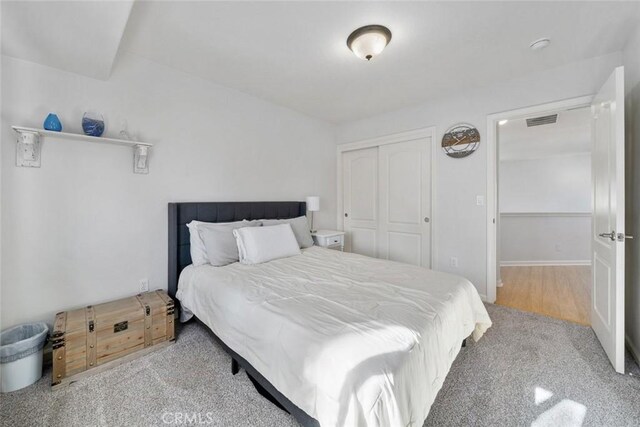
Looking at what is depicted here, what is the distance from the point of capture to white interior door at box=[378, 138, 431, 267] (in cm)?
352

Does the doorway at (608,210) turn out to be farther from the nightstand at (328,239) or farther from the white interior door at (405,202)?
the nightstand at (328,239)

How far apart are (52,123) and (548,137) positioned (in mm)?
6609

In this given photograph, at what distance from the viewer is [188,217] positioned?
2568 millimetres

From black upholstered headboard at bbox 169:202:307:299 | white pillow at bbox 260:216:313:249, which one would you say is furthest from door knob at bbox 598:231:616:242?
black upholstered headboard at bbox 169:202:307:299

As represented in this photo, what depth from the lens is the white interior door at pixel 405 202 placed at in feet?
11.6

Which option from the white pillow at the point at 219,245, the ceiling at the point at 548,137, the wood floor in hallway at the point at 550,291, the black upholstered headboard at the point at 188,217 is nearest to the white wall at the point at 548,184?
the ceiling at the point at 548,137

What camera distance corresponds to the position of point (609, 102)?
1.89m

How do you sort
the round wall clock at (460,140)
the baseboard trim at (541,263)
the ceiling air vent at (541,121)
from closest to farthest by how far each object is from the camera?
the round wall clock at (460,140) < the ceiling air vent at (541,121) < the baseboard trim at (541,263)

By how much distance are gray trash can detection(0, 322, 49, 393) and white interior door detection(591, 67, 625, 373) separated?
3.92 meters

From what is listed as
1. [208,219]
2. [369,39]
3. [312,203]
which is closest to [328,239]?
[312,203]

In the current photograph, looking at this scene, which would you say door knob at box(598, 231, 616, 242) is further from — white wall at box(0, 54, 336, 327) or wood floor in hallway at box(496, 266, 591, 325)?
white wall at box(0, 54, 336, 327)

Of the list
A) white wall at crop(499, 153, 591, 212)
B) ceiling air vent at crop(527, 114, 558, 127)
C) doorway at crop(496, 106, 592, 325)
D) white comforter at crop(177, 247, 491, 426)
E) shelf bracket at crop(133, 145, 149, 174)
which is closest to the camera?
white comforter at crop(177, 247, 491, 426)

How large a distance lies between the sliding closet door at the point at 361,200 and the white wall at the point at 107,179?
177 centimetres

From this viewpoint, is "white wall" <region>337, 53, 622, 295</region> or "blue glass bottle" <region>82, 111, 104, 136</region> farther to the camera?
"white wall" <region>337, 53, 622, 295</region>
